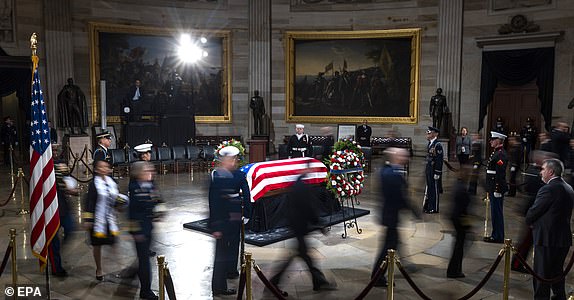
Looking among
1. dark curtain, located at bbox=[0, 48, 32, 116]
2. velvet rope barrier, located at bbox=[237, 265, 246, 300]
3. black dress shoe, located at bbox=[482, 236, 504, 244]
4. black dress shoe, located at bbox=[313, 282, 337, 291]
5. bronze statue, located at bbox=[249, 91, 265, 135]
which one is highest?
dark curtain, located at bbox=[0, 48, 32, 116]

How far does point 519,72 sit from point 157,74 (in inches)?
537

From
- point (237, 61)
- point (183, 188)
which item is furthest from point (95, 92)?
point (183, 188)

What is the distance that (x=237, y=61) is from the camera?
21.1 m

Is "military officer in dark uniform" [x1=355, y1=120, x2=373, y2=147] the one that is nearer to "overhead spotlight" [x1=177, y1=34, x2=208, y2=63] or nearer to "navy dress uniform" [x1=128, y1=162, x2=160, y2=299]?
"overhead spotlight" [x1=177, y1=34, x2=208, y2=63]

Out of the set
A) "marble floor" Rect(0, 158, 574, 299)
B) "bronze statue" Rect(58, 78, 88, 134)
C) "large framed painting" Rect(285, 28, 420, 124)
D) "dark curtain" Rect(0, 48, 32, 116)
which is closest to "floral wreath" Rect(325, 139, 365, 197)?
"marble floor" Rect(0, 158, 574, 299)

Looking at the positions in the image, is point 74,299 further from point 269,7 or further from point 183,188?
point 269,7

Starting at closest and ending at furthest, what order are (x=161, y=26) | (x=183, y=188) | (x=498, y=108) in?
1. (x=183, y=188)
2. (x=498, y=108)
3. (x=161, y=26)

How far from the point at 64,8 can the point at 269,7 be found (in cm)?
→ 794

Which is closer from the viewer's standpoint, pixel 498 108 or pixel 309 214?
pixel 309 214

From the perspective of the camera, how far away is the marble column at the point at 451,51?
19.0 meters

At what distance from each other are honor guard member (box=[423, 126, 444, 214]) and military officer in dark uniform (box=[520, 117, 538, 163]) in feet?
27.3

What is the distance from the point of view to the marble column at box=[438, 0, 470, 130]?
1904cm

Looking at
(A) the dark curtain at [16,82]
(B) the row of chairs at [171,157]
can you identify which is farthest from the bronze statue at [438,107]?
(A) the dark curtain at [16,82]

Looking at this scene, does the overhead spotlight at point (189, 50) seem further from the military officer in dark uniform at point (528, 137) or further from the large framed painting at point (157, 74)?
the military officer in dark uniform at point (528, 137)
